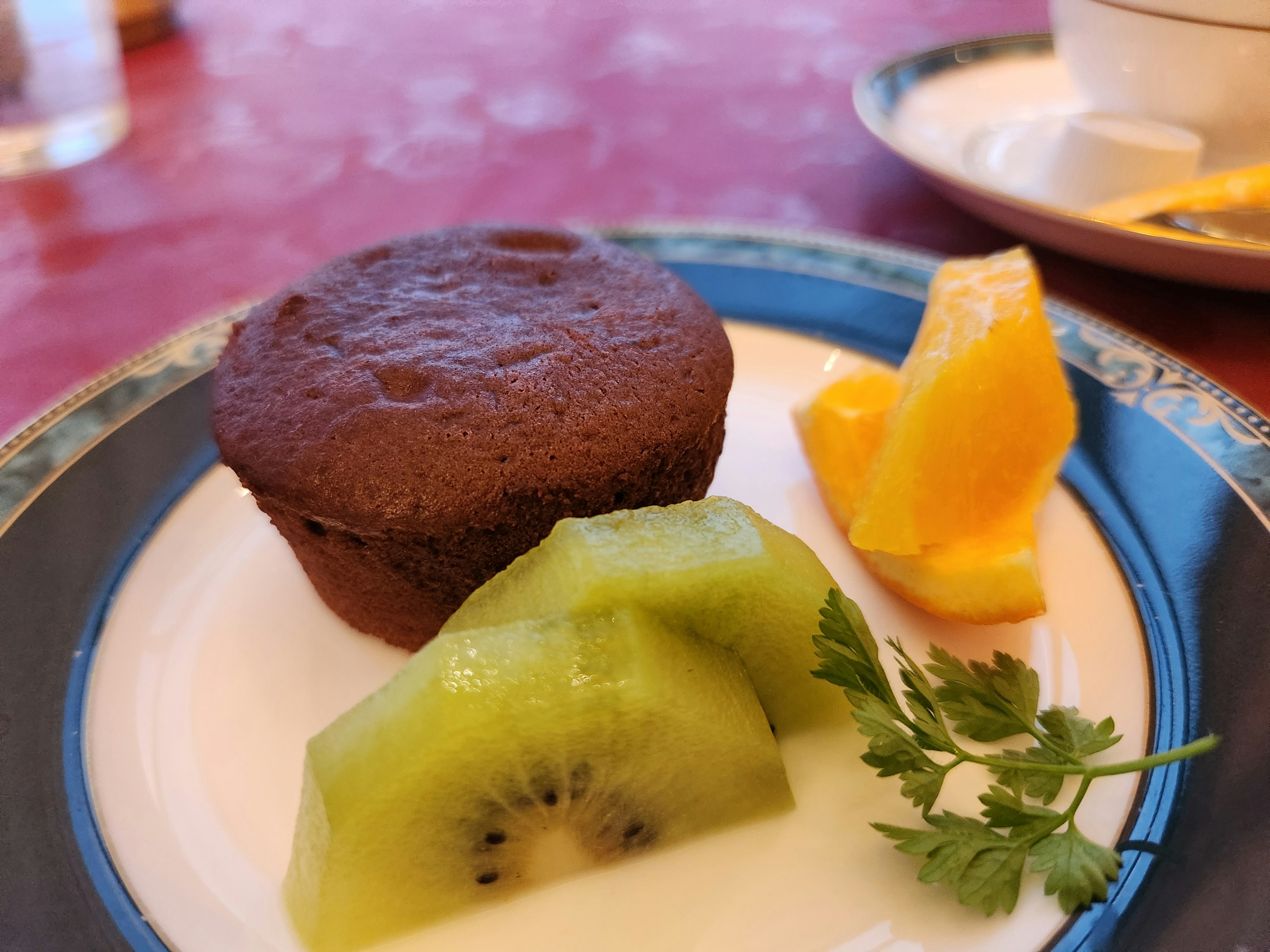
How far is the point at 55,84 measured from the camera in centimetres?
238

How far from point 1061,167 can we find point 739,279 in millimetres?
777

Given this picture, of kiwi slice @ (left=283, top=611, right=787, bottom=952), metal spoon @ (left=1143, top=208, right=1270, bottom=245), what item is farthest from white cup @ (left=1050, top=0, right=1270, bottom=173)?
kiwi slice @ (left=283, top=611, right=787, bottom=952)

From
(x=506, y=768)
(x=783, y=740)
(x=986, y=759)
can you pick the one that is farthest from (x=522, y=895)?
(x=986, y=759)

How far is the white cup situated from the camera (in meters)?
1.72

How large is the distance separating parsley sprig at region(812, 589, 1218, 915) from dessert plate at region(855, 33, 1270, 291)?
87cm

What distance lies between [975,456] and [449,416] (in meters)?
0.72

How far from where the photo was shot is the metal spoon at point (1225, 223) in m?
1.61

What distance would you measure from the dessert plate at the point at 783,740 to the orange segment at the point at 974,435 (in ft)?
0.48

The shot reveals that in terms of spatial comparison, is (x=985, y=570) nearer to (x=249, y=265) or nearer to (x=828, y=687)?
(x=828, y=687)

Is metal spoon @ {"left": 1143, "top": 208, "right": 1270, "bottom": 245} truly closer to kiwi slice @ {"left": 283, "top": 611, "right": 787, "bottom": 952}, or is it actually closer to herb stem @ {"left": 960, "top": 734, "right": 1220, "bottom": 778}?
herb stem @ {"left": 960, "top": 734, "right": 1220, "bottom": 778}

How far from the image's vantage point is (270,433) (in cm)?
121

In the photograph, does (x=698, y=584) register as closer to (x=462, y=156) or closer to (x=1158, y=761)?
(x=1158, y=761)

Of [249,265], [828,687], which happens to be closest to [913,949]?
[828,687]

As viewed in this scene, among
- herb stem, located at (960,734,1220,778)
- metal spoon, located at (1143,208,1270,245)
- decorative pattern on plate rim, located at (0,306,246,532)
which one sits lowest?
herb stem, located at (960,734,1220,778)
